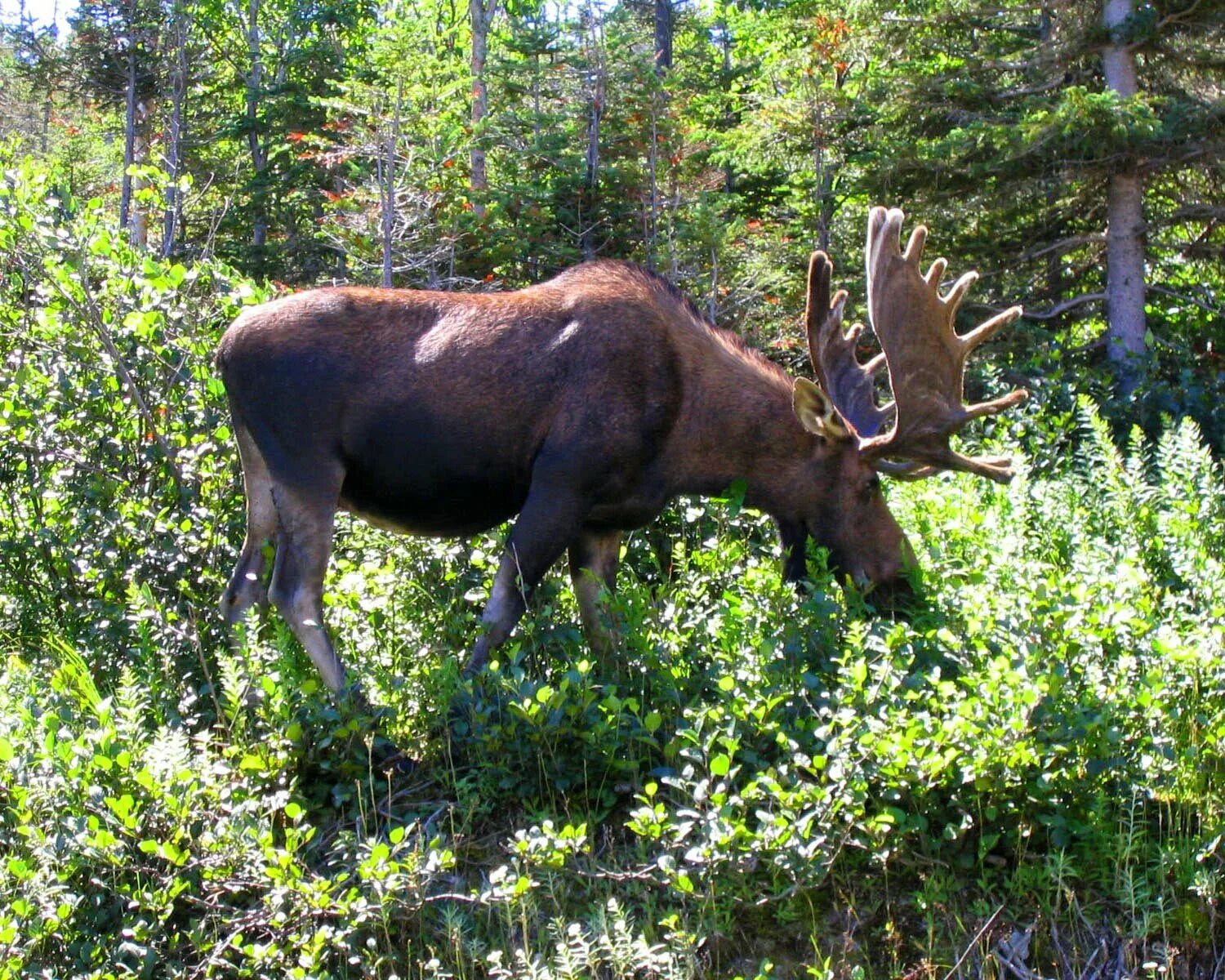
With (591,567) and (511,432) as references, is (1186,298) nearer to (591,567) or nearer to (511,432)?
(591,567)

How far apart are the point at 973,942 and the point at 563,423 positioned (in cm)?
292

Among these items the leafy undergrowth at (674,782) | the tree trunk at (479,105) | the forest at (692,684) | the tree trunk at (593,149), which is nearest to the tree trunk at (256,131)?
the tree trunk at (479,105)

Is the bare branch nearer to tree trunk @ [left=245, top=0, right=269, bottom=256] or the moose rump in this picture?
the moose rump

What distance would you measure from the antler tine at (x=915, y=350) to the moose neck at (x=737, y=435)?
41 centimetres

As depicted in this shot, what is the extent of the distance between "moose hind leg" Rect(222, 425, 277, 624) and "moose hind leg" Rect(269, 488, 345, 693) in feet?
1.24

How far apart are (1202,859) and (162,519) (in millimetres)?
5295

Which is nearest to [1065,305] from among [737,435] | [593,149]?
[737,435]

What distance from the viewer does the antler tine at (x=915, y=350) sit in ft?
21.3

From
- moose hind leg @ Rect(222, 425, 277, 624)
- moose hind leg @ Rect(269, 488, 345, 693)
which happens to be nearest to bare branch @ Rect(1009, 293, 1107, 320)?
moose hind leg @ Rect(222, 425, 277, 624)

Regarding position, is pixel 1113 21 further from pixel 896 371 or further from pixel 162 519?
pixel 162 519

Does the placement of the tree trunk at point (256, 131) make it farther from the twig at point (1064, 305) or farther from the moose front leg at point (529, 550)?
the moose front leg at point (529, 550)

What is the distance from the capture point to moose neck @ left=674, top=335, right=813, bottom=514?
6.54m

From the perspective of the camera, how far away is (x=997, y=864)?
16.2 feet

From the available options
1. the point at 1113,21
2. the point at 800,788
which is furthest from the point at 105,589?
the point at 1113,21
